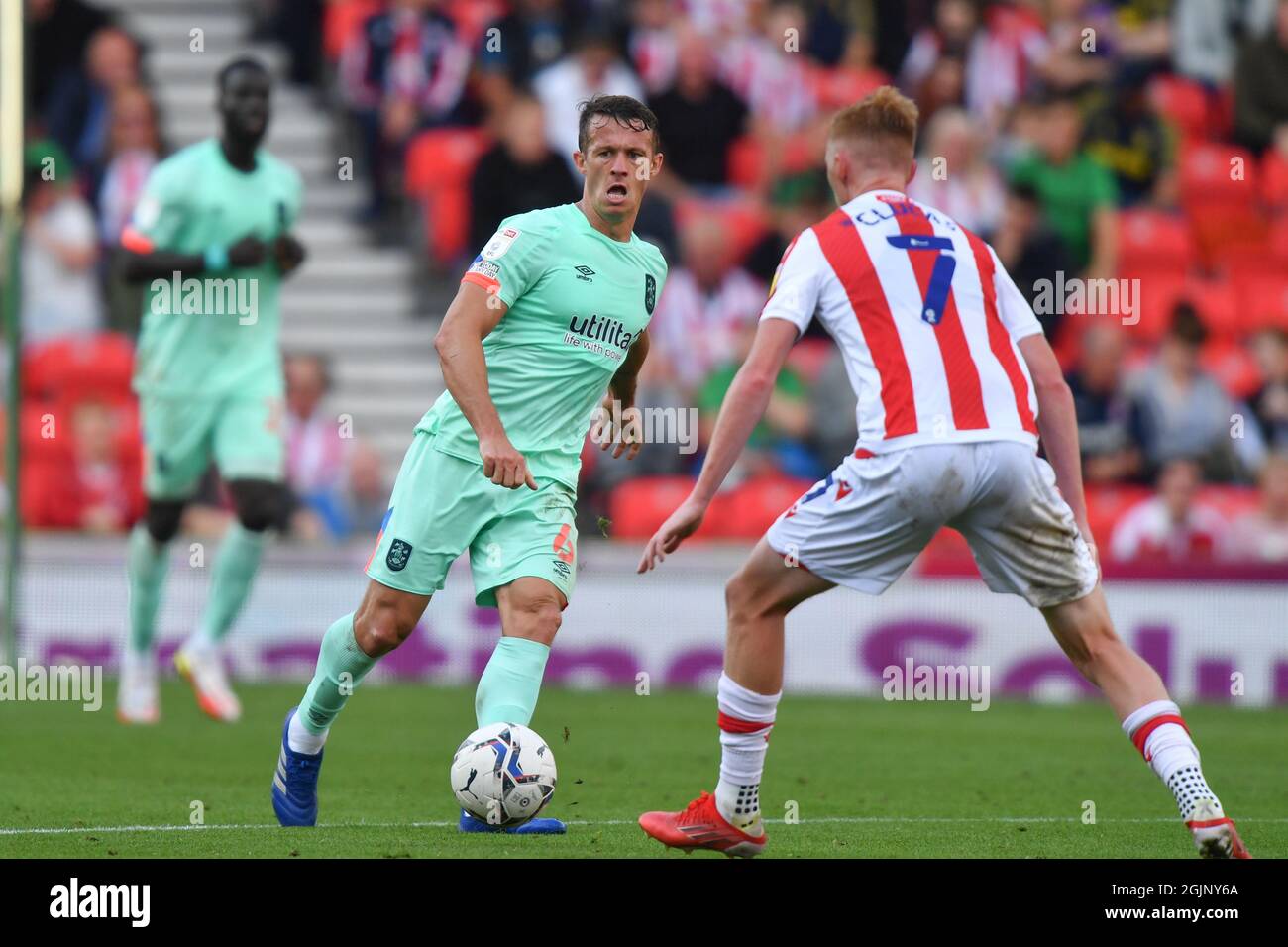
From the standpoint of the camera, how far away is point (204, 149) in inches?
Result: 424

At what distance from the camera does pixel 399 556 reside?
22.0 feet

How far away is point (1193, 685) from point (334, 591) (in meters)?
5.56

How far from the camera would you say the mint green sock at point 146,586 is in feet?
35.1

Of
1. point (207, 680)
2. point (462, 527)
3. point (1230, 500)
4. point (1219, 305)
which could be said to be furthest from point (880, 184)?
point (1219, 305)

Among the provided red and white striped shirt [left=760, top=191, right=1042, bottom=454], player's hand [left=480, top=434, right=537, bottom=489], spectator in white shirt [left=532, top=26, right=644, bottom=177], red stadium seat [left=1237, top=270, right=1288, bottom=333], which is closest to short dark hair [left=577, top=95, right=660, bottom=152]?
red and white striped shirt [left=760, top=191, right=1042, bottom=454]

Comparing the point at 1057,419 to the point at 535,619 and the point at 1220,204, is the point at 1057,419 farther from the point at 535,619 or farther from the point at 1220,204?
the point at 1220,204

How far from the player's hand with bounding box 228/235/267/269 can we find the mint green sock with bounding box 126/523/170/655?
151 centimetres

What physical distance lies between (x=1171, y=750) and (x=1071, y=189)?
35.7ft

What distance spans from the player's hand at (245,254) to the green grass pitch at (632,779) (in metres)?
2.34

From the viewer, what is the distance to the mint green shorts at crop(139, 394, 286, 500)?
1052 cm

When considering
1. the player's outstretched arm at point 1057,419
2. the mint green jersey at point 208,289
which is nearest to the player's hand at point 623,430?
the player's outstretched arm at point 1057,419
